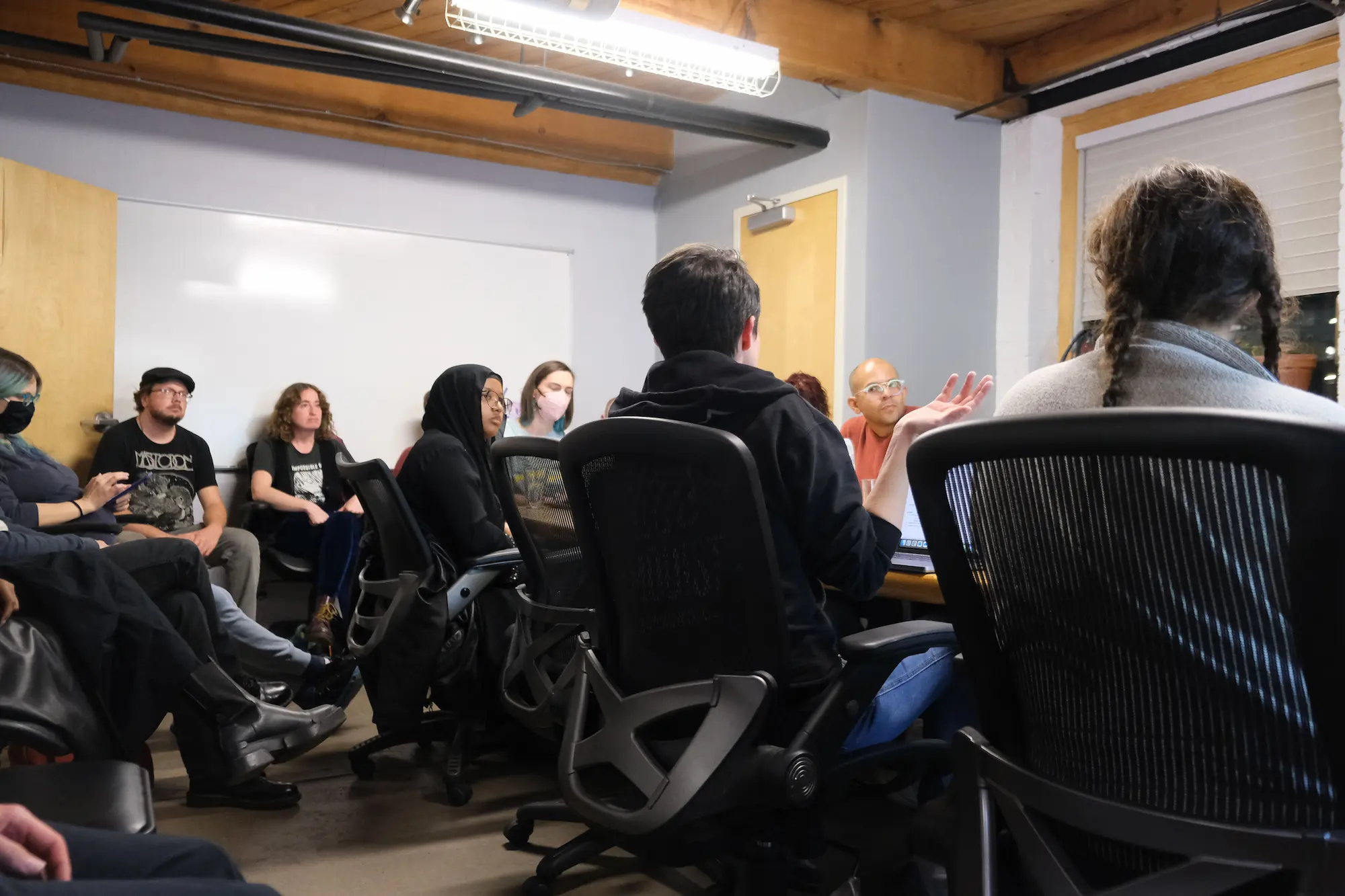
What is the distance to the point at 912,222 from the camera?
496 cm

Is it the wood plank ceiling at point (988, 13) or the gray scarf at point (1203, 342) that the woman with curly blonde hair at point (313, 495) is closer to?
the wood plank ceiling at point (988, 13)

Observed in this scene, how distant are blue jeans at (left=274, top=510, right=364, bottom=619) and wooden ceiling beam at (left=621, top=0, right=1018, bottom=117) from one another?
2.58m

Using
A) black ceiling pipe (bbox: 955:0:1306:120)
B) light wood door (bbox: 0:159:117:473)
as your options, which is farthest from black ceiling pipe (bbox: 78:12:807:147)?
black ceiling pipe (bbox: 955:0:1306:120)

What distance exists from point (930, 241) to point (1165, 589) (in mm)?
4415

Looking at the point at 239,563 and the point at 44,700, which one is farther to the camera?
the point at 239,563

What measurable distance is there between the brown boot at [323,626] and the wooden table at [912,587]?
2.83 m

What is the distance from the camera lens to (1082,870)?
948 mm

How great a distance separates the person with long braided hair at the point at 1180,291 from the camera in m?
1.14

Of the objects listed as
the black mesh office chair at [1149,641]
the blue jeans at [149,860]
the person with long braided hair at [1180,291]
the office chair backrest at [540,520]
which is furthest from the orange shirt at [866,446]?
the blue jeans at [149,860]

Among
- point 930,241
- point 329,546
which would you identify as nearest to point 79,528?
point 329,546

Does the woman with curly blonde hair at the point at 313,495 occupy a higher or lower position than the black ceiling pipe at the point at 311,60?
lower

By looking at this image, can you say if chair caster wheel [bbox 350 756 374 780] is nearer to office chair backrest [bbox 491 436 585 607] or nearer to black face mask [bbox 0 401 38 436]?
office chair backrest [bbox 491 436 585 607]

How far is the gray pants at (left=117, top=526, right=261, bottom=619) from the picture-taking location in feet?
13.6

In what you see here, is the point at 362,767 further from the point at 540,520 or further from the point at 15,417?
the point at 15,417
